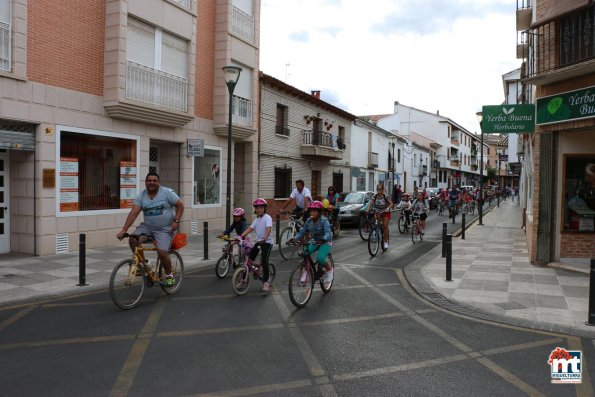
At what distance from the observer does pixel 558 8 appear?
→ 358 inches

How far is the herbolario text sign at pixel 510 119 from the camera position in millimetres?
10344

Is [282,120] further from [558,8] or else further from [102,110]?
[558,8]

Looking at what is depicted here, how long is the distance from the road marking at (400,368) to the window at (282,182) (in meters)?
17.2

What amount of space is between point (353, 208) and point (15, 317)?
1438 centimetres

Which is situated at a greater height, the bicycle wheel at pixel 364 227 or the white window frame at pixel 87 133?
the white window frame at pixel 87 133

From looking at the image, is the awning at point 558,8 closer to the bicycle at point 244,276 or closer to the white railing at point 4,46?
the bicycle at point 244,276

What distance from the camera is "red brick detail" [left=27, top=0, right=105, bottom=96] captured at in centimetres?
1017

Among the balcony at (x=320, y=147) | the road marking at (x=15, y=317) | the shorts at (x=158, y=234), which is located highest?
the balcony at (x=320, y=147)

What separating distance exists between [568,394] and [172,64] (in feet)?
42.9

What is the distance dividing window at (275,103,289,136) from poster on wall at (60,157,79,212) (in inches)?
454

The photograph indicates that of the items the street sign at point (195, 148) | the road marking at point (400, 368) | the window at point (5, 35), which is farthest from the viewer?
the street sign at point (195, 148)

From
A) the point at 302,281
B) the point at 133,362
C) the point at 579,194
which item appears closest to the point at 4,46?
the point at 302,281

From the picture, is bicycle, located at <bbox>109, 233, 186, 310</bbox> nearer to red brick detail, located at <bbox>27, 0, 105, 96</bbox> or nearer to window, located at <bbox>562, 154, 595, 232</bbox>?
red brick detail, located at <bbox>27, 0, 105, 96</bbox>

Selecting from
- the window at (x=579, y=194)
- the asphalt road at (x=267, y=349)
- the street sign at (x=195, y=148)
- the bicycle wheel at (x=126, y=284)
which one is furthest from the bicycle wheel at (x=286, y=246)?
the window at (x=579, y=194)
